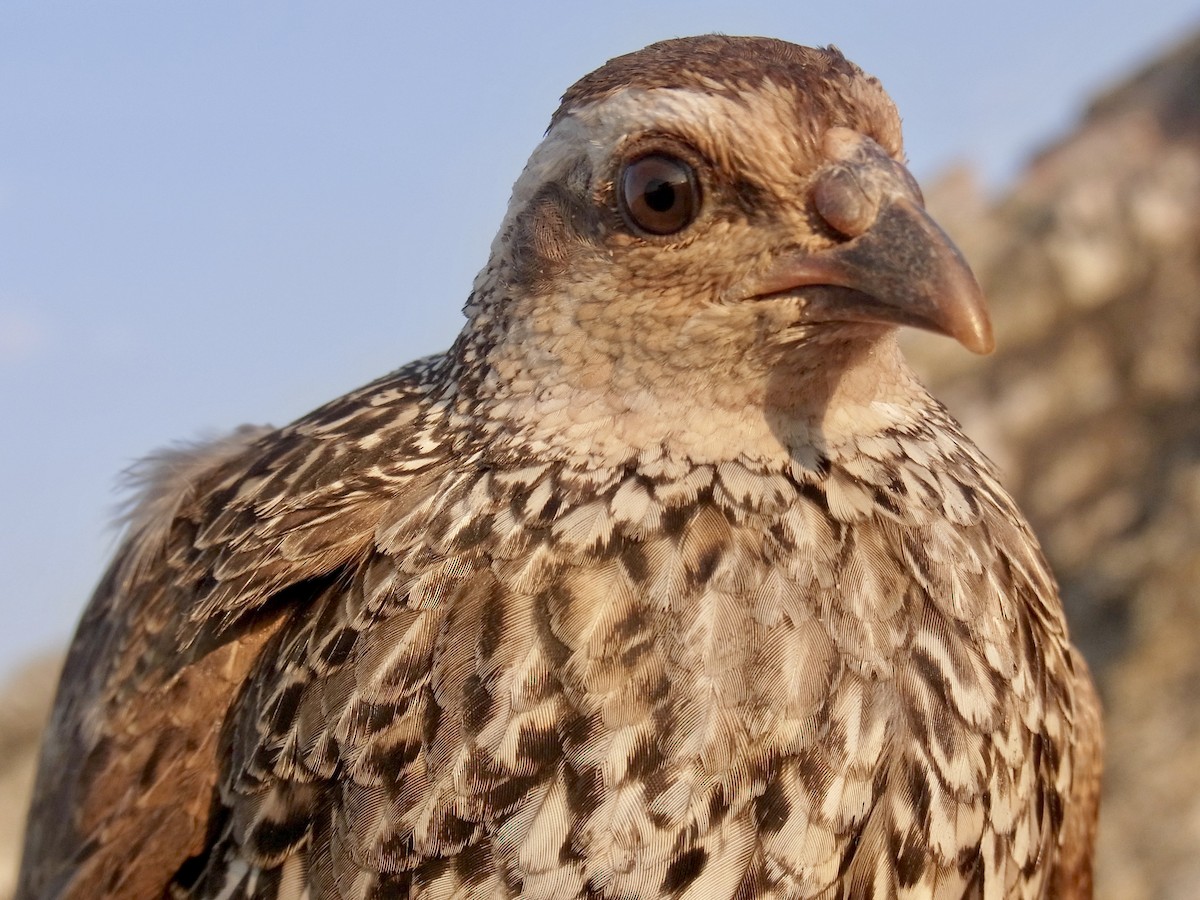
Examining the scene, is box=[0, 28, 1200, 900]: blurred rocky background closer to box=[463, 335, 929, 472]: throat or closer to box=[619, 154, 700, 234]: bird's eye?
box=[463, 335, 929, 472]: throat

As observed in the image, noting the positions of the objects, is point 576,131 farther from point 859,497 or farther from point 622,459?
point 859,497

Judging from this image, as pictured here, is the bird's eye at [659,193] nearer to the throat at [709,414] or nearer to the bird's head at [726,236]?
the bird's head at [726,236]

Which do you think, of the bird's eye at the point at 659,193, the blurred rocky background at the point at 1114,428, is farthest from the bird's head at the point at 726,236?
the blurred rocky background at the point at 1114,428

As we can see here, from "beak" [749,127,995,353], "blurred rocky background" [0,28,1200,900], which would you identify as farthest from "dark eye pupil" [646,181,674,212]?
"blurred rocky background" [0,28,1200,900]

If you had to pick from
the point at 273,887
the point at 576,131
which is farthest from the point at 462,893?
the point at 576,131

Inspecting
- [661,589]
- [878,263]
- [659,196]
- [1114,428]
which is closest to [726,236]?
[659,196]

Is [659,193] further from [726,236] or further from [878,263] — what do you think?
[878,263]

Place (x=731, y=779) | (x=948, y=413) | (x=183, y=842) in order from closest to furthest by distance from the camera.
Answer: (x=731, y=779), (x=183, y=842), (x=948, y=413)
